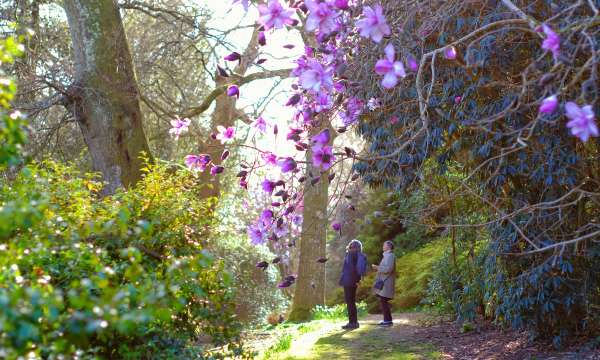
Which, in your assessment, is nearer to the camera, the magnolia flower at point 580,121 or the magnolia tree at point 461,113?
the magnolia flower at point 580,121

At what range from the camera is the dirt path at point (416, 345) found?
283 inches

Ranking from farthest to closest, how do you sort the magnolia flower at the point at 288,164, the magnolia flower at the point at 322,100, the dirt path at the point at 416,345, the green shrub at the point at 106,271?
the dirt path at the point at 416,345 < the magnolia flower at the point at 322,100 < the magnolia flower at the point at 288,164 < the green shrub at the point at 106,271

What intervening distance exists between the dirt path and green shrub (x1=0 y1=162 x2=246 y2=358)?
2.65m

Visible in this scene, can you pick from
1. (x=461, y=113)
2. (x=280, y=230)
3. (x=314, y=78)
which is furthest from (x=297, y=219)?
(x=461, y=113)

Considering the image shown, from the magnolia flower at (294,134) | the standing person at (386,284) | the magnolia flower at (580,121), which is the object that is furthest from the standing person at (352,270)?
the magnolia flower at (580,121)

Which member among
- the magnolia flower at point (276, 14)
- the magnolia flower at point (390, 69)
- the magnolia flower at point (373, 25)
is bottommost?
the magnolia flower at point (390, 69)

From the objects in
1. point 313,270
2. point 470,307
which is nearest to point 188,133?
point 313,270

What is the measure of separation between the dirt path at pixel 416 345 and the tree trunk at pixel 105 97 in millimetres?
2844

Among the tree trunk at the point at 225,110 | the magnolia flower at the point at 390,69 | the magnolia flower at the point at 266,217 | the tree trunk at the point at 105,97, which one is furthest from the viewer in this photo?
the tree trunk at the point at 225,110

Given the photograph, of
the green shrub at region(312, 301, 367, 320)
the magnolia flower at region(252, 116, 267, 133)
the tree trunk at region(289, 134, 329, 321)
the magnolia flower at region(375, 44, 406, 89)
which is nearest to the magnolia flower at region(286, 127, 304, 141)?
the magnolia flower at region(252, 116, 267, 133)

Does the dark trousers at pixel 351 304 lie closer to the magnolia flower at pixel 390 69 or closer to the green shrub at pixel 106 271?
the green shrub at pixel 106 271

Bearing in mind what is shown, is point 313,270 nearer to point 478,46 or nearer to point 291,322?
point 291,322

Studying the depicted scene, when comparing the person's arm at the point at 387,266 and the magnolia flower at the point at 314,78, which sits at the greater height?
the magnolia flower at the point at 314,78

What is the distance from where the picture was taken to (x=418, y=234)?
46.6ft
